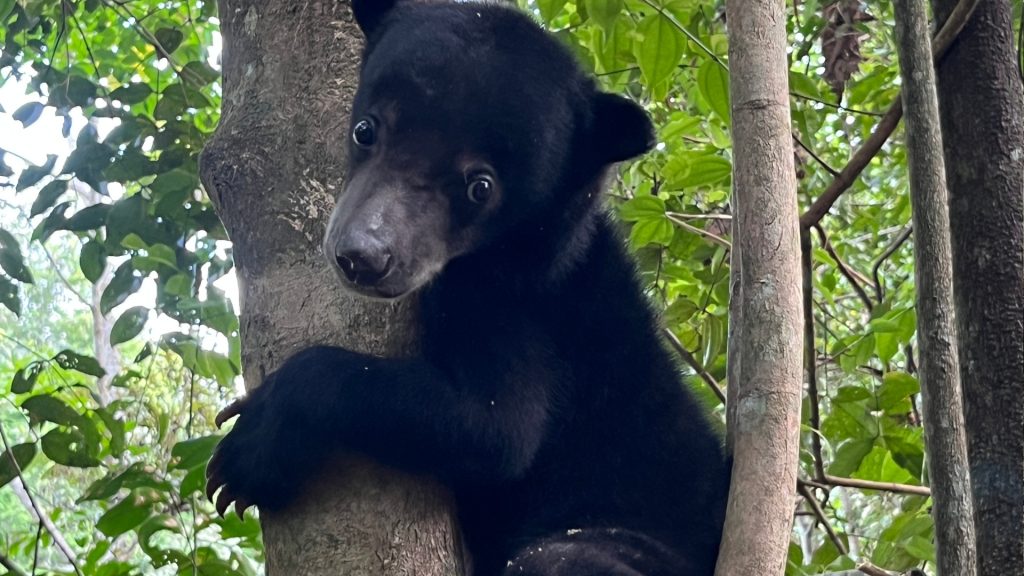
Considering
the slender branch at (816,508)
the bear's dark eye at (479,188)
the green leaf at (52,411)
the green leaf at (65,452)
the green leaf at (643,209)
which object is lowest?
the slender branch at (816,508)

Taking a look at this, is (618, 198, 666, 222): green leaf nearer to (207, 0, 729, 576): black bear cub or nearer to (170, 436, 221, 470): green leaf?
(207, 0, 729, 576): black bear cub

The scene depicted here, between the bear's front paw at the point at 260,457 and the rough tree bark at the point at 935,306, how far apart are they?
4.33 ft

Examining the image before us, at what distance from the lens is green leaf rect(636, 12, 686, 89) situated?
314 cm

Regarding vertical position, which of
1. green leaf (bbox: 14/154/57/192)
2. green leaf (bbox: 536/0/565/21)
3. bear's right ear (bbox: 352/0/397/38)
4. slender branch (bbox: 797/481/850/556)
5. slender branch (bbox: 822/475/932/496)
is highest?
green leaf (bbox: 536/0/565/21)

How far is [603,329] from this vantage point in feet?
10.8

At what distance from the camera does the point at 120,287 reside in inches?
150

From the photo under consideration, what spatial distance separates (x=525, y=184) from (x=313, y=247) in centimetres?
78

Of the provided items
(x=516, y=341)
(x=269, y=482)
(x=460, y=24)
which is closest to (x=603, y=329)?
(x=516, y=341)

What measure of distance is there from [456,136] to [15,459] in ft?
5.71

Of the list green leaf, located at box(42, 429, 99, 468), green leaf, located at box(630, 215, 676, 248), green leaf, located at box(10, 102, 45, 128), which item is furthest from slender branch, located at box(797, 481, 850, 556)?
green leaf, located at box(10, 102, 45, 128)

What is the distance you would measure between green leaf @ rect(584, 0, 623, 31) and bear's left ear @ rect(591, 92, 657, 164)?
0.25 m

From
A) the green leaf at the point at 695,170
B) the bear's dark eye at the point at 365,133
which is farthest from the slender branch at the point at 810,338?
the bear's dark eye at the point at 365,133

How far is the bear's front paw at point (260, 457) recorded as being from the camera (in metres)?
2.25

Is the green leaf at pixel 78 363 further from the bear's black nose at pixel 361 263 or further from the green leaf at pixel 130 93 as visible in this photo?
the bear's black nose at pixel 361 263
